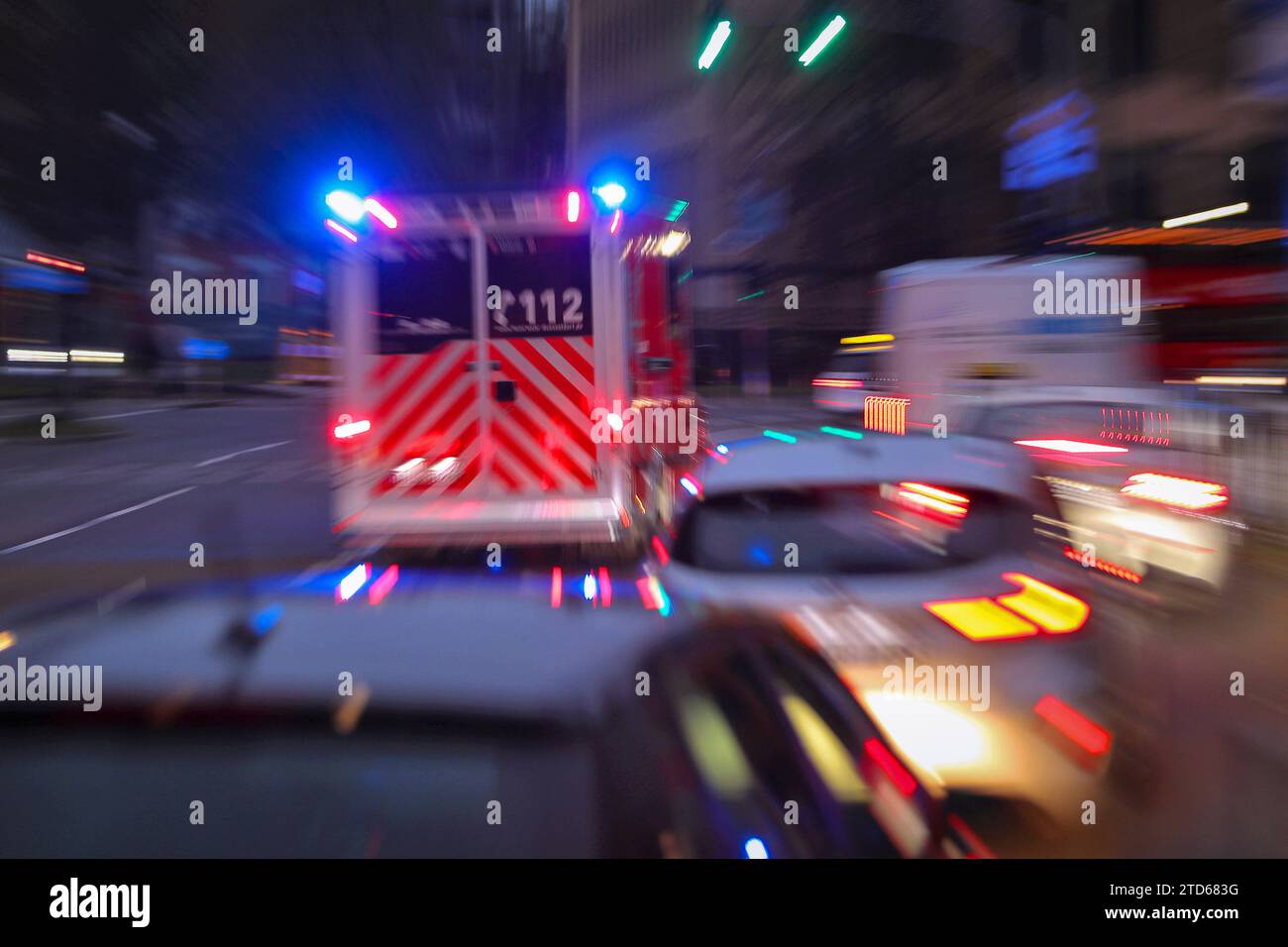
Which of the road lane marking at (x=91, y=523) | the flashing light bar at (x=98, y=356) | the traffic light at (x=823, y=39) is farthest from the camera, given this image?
the flashing light bar at (x=98, y=356)

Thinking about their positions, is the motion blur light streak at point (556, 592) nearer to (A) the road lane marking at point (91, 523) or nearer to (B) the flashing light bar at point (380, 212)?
(B) the flashing light bar at point (380, 212)

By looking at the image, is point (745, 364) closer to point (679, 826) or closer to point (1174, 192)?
point (1174, 192)

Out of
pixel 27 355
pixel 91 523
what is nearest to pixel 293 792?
pixel 91 523

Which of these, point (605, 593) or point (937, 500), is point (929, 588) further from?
point (605, 593)

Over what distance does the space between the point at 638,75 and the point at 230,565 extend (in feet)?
49.1

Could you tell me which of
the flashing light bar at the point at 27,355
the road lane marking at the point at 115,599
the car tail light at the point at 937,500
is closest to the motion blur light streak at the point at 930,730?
the car tail light at the point at 937,500

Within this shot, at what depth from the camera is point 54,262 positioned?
57.1 ft

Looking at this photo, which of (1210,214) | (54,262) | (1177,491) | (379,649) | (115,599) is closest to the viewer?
(379,649)

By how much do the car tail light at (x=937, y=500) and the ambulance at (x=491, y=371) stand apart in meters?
4.00

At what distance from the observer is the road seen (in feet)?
12.9

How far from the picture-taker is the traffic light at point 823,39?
56.5ft

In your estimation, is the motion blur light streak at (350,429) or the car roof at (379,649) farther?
the motion blur light streak at (350,429)

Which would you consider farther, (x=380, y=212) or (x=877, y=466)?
(x=380, y=212)

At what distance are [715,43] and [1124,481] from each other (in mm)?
14241
